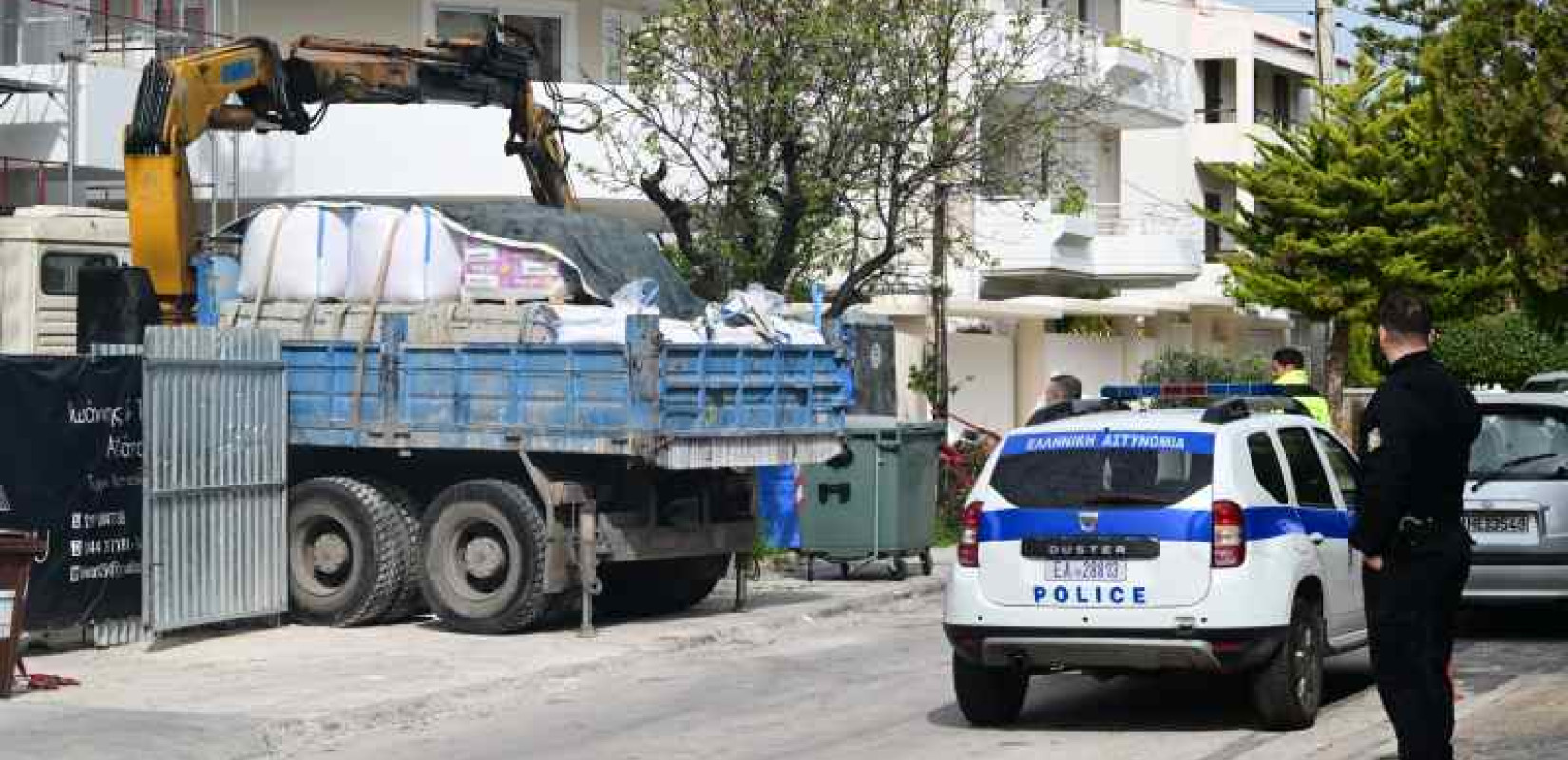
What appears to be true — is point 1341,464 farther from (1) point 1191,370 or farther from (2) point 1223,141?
(2) point 1223,141

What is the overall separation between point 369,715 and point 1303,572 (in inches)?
200

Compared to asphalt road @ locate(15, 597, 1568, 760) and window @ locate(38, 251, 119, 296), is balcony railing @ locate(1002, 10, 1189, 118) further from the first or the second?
asphalt road @ locate(15, 597, 1568, 760)

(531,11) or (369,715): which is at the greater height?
(531,11)

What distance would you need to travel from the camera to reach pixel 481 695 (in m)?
13.6

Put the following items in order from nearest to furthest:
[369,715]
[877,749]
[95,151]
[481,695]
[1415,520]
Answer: [1415,520]
[877,749]
[369,715]
[481,695]
[95,151]

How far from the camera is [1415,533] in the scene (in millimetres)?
8766

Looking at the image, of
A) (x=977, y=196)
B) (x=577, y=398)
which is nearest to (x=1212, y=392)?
(x=577, y=398)

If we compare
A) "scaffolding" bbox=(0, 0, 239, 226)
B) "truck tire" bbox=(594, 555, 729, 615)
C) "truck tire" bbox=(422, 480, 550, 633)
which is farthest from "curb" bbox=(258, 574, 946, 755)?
"scaffolding" bbox=(0, 0, 239, 226)

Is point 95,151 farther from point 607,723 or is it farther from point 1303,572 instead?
point 1303,572

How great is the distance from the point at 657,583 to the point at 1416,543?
992cm

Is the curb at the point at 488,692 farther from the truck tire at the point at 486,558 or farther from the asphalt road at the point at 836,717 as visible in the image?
the truck tire at the point at 486,558

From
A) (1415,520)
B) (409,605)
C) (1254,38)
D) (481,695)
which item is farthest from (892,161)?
(1254,38)

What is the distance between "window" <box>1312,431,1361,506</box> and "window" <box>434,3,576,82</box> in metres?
18.9

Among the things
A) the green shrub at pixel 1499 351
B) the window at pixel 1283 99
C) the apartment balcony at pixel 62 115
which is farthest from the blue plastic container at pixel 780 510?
the window at pixel 1283 99
